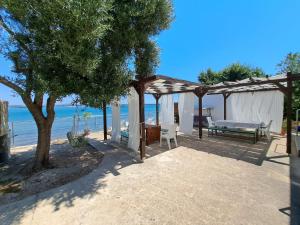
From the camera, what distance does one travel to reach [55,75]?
3.66 m

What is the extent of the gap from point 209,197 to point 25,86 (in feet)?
15.5

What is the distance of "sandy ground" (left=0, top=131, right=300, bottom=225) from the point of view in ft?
8.49

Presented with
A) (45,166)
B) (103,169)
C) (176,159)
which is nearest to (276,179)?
(176,159)

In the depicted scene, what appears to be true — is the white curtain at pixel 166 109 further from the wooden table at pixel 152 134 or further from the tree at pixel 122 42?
the tree at pixel 122 42

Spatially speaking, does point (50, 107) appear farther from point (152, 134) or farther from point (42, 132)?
point (152, 134)

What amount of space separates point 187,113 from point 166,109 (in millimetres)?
1853

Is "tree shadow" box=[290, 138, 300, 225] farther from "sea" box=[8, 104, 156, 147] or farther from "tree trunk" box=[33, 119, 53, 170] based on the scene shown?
"tree trunk" box=[33, 119, 53, 170]

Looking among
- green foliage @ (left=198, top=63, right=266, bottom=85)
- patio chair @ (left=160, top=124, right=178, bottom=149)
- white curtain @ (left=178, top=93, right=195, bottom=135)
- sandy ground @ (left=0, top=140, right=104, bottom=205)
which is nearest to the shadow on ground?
patio chair @ (left=160, top=124, right=178, bottom=149)

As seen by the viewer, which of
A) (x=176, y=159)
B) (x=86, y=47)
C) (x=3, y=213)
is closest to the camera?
(x=3, y=213)

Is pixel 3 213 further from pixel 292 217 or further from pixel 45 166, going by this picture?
pixel 292 217

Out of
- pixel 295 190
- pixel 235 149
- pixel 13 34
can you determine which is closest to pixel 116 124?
pixel 13 34

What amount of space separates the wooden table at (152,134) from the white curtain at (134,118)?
991 mm

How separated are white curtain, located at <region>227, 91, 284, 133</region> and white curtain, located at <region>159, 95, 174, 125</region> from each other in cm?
427

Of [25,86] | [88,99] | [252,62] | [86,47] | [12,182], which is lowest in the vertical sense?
[12,182]
